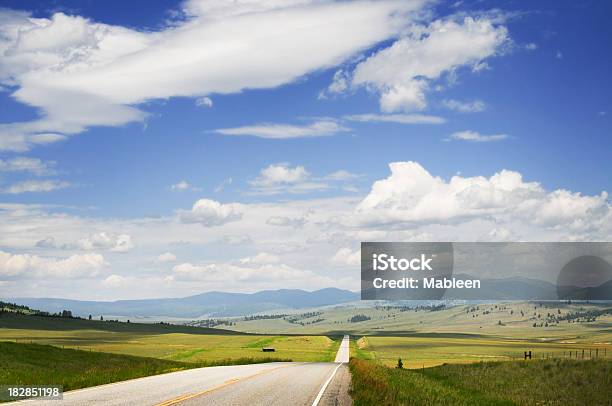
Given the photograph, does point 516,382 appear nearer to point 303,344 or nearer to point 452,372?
point 452,372

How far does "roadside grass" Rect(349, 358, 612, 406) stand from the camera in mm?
35125

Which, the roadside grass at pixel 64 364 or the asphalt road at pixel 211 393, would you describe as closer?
the asphalt road at pixel 211 393

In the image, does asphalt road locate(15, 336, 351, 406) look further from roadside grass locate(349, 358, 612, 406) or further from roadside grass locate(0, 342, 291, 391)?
roadside grass locate(0, 342, 291, 391)

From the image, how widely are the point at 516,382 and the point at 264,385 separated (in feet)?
101

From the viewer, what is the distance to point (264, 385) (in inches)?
1197

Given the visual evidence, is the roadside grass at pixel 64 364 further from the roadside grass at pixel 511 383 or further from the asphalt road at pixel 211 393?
the roadside grass at pixel 511 383

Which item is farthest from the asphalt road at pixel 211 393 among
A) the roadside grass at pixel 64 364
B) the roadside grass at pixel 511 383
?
the roadside grass at pixel 64 364

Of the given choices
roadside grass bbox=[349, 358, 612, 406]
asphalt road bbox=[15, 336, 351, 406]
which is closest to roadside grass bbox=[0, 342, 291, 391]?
asphalt road bbox=[15, 336, 351, 406]

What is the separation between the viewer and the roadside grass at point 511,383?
35.1m

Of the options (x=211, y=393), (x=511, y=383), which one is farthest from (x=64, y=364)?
(x=211, y=393)

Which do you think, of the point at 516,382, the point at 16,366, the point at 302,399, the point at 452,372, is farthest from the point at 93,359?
the point at 302,399

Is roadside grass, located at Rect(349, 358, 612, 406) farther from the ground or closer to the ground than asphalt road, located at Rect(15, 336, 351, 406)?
closer to the ground

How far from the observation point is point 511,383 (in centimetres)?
5328

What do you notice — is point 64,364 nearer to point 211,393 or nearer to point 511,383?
point 511,383
